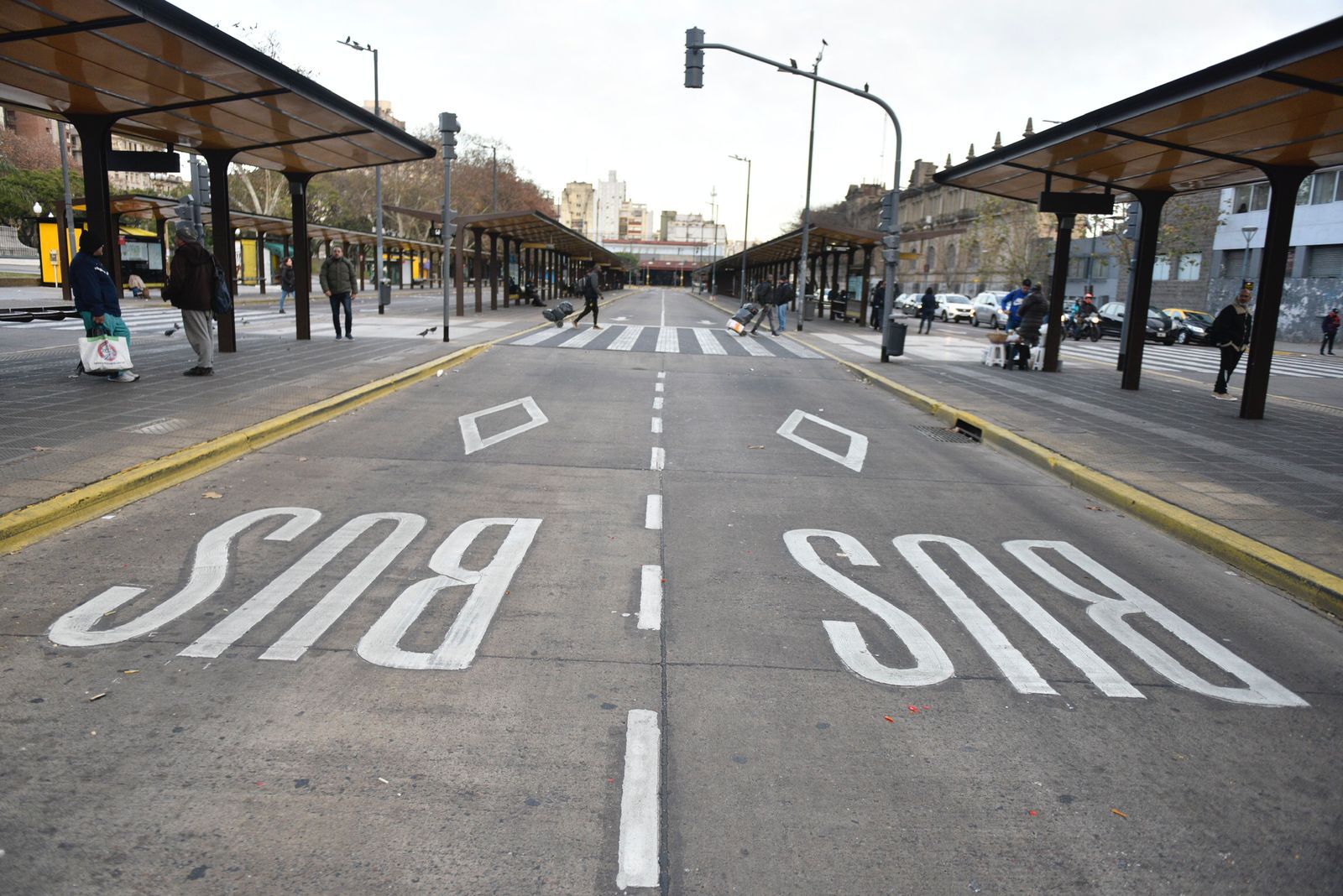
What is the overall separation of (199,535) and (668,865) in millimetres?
4487

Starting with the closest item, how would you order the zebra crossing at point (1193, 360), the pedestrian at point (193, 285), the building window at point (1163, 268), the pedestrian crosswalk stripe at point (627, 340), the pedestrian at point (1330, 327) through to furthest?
the pedestrian at point (193, 285) < the pedestrian crosswalk stripe at point (627, 340) < the zebra crossing at point (1193, 360) < the pedestrian at point (1330, 327) < the building window at point (1163, 268)

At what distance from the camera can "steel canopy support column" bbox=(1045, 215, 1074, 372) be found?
18.6 m

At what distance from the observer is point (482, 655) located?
4.32 metres

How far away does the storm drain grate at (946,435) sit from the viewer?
36.9 ft

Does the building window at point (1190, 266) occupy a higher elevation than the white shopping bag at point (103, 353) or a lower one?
higher

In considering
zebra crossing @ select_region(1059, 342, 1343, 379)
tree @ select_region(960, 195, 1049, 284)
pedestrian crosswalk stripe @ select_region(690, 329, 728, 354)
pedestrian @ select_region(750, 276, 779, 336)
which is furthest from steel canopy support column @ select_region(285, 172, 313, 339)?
tree @ select_region(960, 195, 1049, 284)

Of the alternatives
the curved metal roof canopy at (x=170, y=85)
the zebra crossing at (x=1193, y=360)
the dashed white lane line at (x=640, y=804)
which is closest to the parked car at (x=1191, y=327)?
the zebra crossing at (x=1193, y=360)

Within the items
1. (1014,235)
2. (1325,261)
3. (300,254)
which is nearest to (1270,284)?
(300,254)

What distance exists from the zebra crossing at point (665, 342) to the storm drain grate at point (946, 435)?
955cm

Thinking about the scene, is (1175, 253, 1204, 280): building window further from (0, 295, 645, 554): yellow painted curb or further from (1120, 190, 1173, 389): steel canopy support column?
(0, 295, 645, 554): yellow painted curb

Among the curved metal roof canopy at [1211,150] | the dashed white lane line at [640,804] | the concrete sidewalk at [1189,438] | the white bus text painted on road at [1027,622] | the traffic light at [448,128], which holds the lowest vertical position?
the dashed white lane line at [640,804]

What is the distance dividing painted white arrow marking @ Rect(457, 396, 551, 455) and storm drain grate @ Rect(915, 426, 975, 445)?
187 inches

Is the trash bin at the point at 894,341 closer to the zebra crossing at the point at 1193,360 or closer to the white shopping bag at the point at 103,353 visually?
the zebra crossing at the point at 1193,360

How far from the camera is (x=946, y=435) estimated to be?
1166cm
